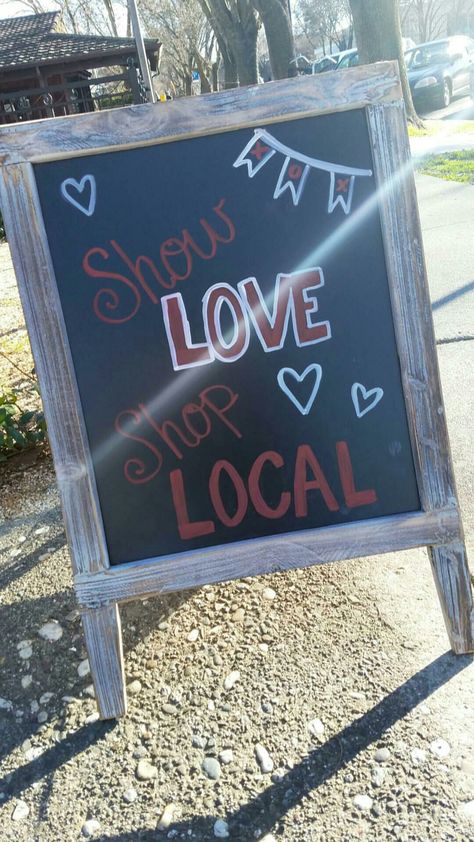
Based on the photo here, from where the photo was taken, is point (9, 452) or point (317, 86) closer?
point (317, 86)

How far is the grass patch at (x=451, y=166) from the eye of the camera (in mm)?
9383

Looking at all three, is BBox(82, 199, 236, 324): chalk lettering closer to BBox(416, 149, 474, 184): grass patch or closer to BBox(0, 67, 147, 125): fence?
BBox(416, 149, 474, 184): grass patch

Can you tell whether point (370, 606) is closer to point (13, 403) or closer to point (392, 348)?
point (392, 348)

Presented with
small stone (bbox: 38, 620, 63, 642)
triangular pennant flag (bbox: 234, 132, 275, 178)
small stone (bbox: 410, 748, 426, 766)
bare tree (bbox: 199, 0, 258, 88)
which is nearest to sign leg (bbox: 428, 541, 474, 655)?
small stone (bbox: 410, 748, 426, 766)

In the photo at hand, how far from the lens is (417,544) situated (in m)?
2.01

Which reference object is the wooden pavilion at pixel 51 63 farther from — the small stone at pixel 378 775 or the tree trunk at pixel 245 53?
the small stone at pixel 378 775

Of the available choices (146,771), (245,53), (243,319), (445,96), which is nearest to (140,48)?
(245,53)

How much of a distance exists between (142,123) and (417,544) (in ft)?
4.28

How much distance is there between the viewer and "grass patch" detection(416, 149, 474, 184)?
9383mm

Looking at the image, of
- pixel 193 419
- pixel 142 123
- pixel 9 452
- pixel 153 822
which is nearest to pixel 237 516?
pixel 193 419

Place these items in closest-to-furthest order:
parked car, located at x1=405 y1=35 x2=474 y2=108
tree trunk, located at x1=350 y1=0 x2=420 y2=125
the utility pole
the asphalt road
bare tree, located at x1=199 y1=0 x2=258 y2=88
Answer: tree trunk, located at x1=350 y1=0 x2=420 y2=125, the utility pole, the asphalt road, parked car, located at x1=405 y1=35 x2=474 y2=108, bare tree, located at x1=199 y1=0 x2=258 y2=88

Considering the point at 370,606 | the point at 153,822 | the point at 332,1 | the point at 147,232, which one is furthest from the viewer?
the point at 332,1

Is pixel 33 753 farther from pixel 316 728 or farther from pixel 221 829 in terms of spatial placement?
pixel 316 728

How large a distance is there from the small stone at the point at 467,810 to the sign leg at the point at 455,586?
1.59ft
